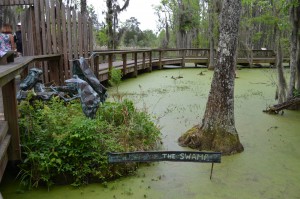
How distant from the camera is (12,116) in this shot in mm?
3125

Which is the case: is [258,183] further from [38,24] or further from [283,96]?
[38,24]

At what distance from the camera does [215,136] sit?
430 cm

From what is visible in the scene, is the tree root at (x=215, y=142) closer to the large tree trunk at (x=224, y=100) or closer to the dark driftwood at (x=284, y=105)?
the large tree trunk at (x=224, y=100)

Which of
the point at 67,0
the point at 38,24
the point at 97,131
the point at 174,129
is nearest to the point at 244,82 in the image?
the point at 174,129

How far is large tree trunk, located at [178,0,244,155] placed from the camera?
13.8ft

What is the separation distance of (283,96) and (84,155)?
5.06 m

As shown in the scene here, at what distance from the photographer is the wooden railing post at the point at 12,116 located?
10.1 ft

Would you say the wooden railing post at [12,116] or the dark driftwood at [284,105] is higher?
the wooden railing post at [12,116]

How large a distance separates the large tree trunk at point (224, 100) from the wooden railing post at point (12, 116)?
7.31 feet

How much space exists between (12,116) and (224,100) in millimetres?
2663

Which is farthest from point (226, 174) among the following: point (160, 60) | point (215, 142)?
point (160, 60)

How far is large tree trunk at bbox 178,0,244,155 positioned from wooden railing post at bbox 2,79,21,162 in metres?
2.23

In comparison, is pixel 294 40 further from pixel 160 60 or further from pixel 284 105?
pixel 160 60

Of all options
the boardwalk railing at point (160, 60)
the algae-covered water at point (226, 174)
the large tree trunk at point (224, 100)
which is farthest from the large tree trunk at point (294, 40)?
the boardwalk railing at point (160, 60)
